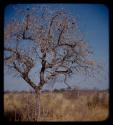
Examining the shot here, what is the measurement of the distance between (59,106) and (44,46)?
1.45 ft

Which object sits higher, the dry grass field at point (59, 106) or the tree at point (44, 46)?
the tree at point (44, 46)

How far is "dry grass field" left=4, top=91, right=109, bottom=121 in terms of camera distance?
1.43m

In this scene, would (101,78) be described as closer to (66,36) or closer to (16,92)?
(66,36)

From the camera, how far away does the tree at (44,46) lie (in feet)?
4.76

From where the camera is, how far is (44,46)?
1467 millimetres

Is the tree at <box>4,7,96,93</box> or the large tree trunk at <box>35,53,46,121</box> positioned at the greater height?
the tree at <box>4,7,96,93</box>

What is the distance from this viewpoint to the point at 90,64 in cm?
145

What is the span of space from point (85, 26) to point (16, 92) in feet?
2.25

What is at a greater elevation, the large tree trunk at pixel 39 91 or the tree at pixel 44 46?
the tree at pixel 44 46

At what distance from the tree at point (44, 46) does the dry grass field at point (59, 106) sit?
0.30 feet

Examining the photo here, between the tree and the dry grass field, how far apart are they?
93 mm

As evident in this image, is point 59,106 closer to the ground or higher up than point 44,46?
closer to the ground

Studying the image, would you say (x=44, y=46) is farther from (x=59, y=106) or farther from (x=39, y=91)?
(x=59, y=106)

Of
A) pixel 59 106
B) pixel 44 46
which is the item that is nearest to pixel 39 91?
pixel 59 106
